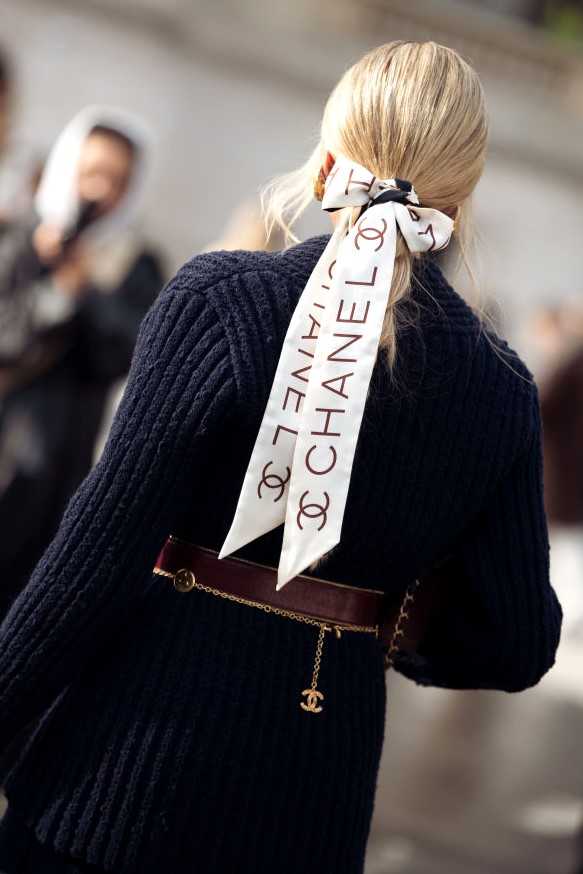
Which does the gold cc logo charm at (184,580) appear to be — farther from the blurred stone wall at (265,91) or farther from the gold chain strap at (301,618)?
the blurred stone wall at (265,91)

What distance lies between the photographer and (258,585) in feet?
5.51

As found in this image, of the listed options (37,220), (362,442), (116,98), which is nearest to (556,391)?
(37,220)

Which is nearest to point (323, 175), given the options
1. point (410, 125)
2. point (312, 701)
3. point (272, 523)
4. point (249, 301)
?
point (410, 125)

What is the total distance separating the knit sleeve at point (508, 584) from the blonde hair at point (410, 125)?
305 mm

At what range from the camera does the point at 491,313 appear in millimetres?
2018

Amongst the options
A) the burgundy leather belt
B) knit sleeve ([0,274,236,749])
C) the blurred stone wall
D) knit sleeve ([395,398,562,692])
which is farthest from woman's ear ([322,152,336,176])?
the blurred stone wall

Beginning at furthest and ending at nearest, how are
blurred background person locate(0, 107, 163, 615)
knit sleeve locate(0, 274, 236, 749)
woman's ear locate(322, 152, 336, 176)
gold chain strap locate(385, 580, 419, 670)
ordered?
blurred background person locate(0, 107, 163, 615) < gold chain strap locate(385, 580, 419, 670) < woman's ear locate(322, 152, 336, 176) < knit sleeve locate(0, 274, 236, 749)

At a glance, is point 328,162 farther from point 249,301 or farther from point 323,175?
point 249,301

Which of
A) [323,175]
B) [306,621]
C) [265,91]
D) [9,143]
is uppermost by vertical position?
[265,91]

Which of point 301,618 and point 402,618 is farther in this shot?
point 402,618

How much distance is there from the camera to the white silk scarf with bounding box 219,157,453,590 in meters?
1.61

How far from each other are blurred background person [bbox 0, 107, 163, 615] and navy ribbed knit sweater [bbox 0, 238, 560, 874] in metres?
3.04

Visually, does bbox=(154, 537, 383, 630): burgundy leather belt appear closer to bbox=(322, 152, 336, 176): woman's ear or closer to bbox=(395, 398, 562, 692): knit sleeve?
bbox=(395, 398, 562, 692): knit sleeve

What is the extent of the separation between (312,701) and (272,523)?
261 mm
